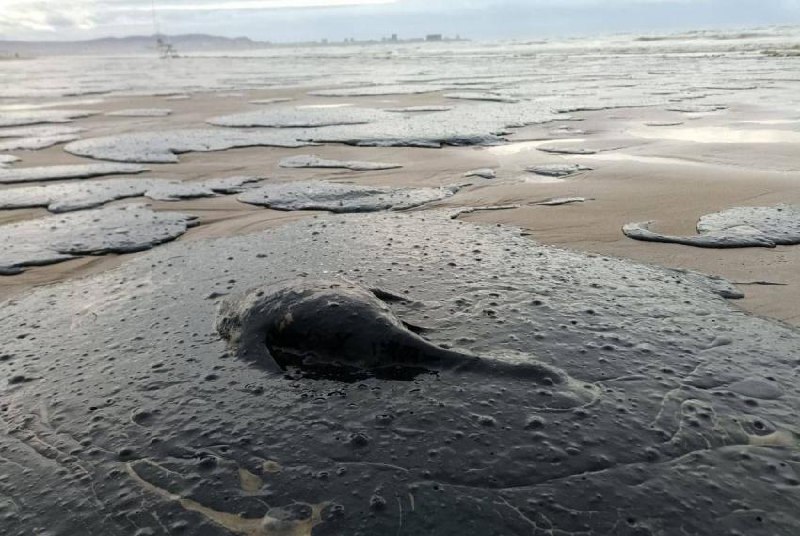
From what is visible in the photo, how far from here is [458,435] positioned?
1.80 metres

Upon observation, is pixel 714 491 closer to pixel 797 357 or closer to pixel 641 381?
pixel 641 381

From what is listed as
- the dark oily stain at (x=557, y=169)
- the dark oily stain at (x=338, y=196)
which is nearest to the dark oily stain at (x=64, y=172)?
the dark oily stain at (x=338, y=196)

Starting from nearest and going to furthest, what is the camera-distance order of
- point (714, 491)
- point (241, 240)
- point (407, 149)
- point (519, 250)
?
1. point (714, 491)
2. point (519, 250)
3. point (241, 240)
4. point (407, 149)

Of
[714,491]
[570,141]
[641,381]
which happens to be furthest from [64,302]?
[570,141]

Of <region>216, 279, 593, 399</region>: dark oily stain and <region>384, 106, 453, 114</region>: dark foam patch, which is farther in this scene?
<region>384, 106, 453, 114</region>: dark foam patch

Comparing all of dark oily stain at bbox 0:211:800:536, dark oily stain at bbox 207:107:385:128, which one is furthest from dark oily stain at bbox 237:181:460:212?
dark oily stain at bbox 207:107:385:128

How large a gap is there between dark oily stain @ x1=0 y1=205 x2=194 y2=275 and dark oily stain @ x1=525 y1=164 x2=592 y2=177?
3.17 metres

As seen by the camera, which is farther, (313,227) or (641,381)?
(313,227)

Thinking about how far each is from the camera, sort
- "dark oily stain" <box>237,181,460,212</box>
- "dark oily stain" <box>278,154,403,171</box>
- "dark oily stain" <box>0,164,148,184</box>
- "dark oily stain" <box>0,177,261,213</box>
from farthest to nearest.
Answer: "dark oily stain" <box>278,154,403,171</box> → "dark oily stain" <box>0,164,148,184</box> → "dark oily stain" <box>0,177,261,213</box> → "dark oily stain" <box>237,181,460,212</box>

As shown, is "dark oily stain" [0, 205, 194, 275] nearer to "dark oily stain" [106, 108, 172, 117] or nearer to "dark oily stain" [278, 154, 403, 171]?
"dark oily stain" [278, 154, 403, 171]

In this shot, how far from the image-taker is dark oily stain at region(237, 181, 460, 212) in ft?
15.2

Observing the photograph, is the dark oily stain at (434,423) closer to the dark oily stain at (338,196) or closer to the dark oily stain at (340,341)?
the dark oily stain at (340,341)

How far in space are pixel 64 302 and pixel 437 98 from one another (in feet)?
36.6

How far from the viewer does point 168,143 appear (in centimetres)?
787
